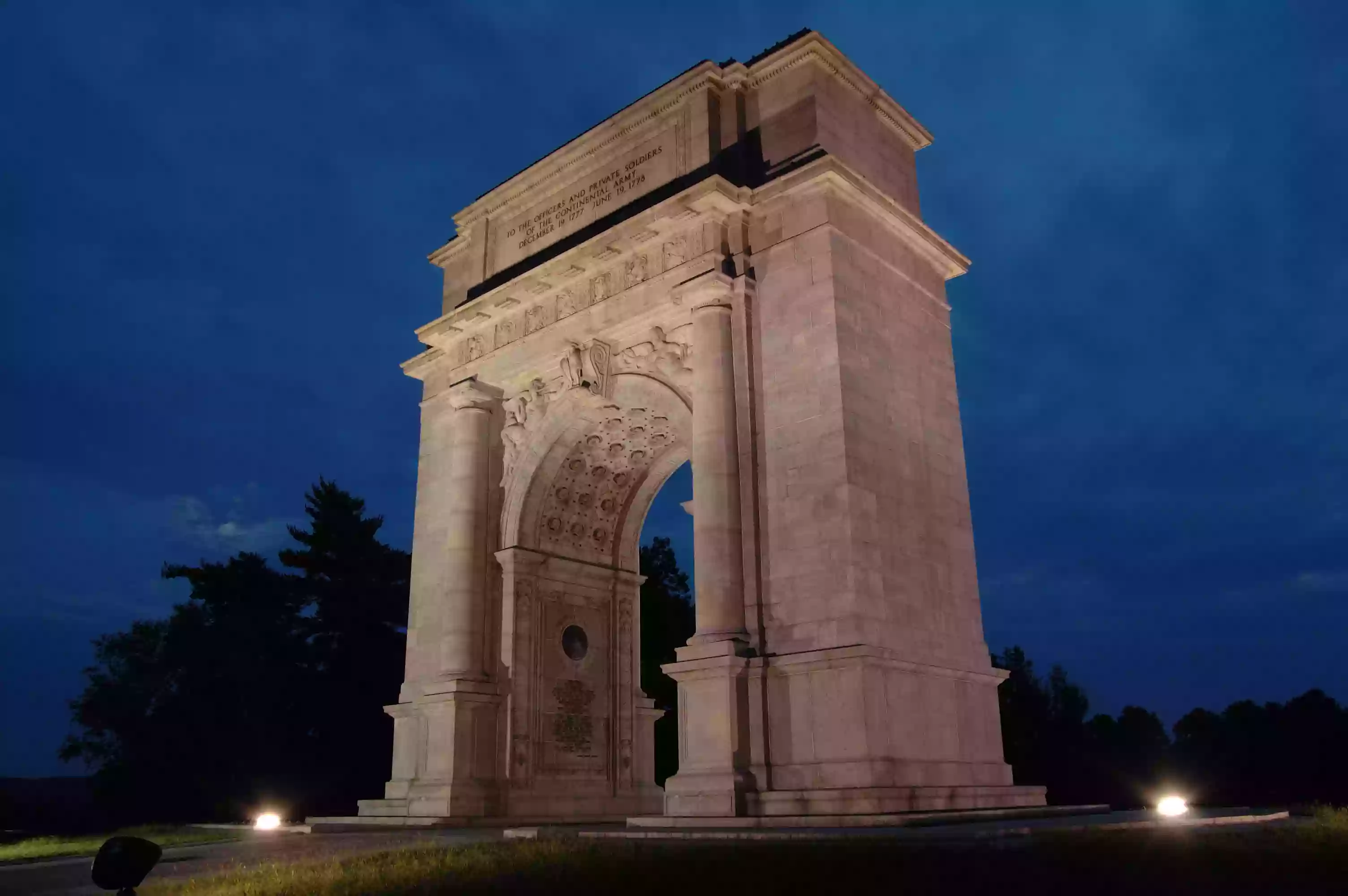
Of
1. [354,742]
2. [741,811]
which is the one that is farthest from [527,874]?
[354,742]

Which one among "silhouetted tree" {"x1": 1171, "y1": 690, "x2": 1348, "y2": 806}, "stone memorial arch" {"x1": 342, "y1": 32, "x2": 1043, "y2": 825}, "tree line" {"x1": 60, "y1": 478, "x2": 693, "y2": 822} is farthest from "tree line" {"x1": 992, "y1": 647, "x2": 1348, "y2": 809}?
"stone memorial arch" {"x1": 342, "y1": 32, "x2": 1043, "y2": 825}

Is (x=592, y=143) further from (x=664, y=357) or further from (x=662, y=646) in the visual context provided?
(x=662, y=646)

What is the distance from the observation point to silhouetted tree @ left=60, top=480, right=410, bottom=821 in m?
40.8

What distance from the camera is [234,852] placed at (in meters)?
15.5

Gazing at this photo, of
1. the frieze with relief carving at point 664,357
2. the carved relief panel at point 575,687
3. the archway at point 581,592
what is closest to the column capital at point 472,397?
the archway at point 581,592

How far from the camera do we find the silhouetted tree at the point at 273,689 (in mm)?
40844

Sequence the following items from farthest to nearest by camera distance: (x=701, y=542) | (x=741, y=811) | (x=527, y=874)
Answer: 1. (x=701, y=542)
2. (x=741, y=811)
3. (x=527, y=874)

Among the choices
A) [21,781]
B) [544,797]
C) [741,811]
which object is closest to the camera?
[741,811]

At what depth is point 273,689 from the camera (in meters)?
42.4

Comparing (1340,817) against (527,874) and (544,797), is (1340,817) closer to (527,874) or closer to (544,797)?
(527,874)

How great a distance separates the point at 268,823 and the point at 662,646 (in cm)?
2313

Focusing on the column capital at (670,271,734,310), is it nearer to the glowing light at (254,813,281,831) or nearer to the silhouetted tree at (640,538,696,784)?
the glowing light at (254,813,281,831)

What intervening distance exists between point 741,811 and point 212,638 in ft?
116

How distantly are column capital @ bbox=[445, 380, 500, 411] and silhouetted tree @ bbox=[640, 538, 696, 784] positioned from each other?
684 inches
